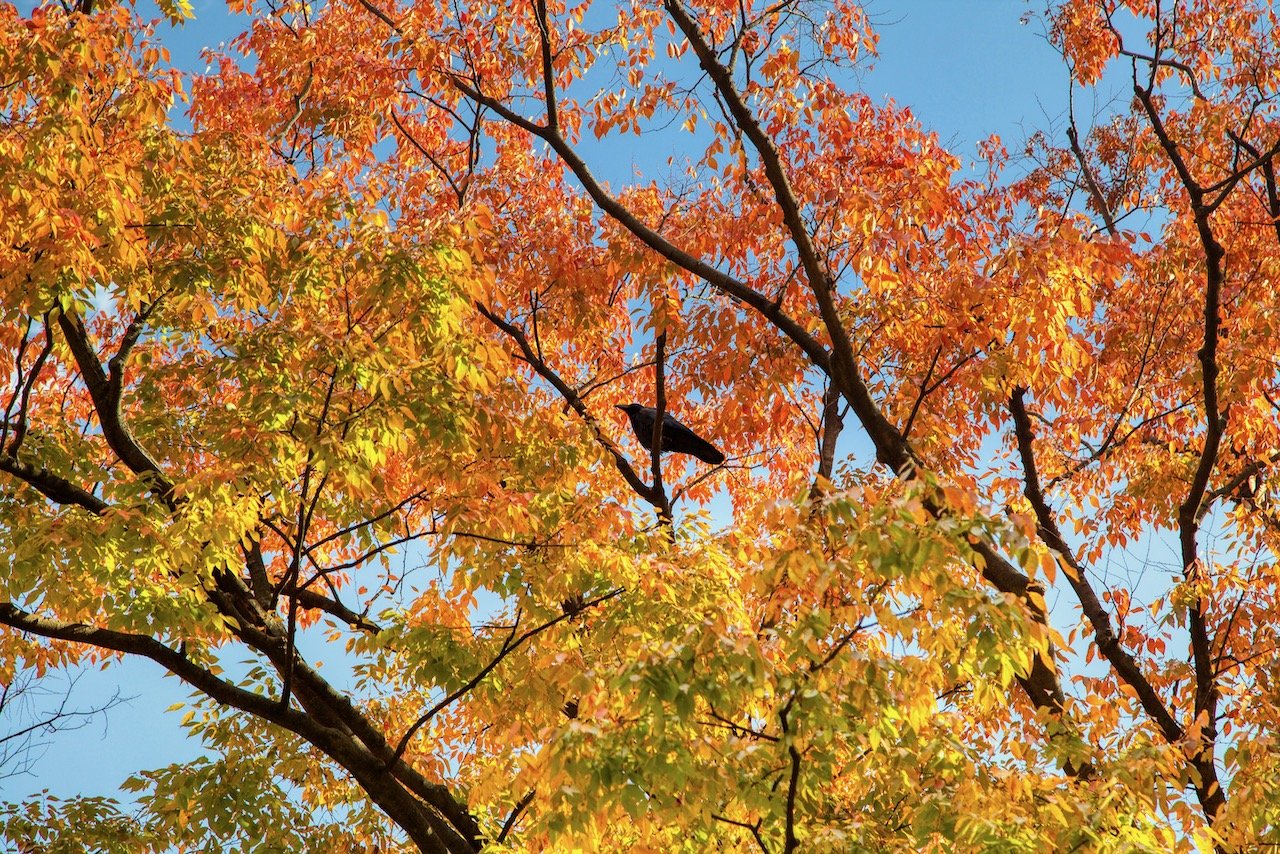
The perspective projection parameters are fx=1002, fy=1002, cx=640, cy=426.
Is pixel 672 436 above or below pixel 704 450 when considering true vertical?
above

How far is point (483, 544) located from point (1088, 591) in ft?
17.0

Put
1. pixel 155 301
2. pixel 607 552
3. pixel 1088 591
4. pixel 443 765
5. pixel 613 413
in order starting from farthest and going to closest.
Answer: pixel 613 413
pixel 443 765
pixel 1088 591
pixel 155 301
pixel 607 552

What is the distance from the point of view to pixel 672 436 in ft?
32.1

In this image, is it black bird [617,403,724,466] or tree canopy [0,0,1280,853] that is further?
black bird [617,403,724,466]

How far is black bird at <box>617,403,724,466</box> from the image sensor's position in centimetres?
965

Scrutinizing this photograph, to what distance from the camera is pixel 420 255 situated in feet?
22.3

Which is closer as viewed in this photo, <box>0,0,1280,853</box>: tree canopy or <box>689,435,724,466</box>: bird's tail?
<box>0,0,1280,853</box>: tree canopy

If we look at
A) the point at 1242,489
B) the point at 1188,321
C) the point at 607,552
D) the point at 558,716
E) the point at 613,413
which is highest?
the point at 613,413

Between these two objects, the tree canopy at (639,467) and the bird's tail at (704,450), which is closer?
the tree canopy at (639,467)

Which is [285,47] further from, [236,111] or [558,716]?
[558,716]

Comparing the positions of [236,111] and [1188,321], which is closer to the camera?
[1188,321]

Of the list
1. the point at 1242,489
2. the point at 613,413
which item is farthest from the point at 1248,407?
the point at 613,413

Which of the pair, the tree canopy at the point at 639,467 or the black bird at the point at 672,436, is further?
the black bird at the point at 672,436

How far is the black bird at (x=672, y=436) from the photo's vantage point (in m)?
9.65
